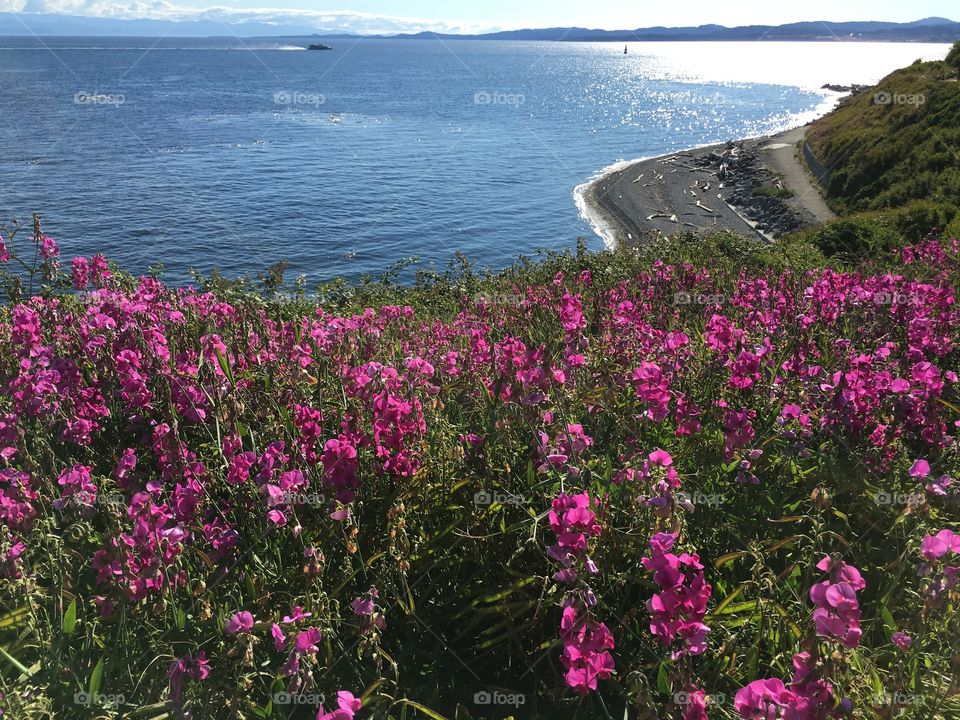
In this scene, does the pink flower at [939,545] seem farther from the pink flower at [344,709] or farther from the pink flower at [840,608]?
the pink flower at [344,709]

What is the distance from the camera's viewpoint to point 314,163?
51219 mm

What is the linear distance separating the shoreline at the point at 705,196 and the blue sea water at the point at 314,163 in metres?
2.20

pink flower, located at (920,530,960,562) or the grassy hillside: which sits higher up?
the grassy hillside

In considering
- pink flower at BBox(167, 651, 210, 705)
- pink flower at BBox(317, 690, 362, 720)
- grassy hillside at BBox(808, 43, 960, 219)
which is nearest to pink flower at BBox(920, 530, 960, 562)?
pink flower at BBox(317, 690, 362, 720)

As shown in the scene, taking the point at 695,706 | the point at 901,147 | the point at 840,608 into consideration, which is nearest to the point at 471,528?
the point at 695,706

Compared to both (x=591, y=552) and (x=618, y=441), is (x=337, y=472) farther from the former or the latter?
(x=618, y=441)

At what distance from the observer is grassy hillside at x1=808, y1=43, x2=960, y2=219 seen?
27688 mm

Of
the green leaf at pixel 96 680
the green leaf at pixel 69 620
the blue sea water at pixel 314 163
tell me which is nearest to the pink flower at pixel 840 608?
the green leaf at pixel 96 680

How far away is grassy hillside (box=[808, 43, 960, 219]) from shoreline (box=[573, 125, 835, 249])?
1.78m

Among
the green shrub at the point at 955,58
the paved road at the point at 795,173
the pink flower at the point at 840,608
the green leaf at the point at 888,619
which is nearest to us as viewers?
the pink flower at the point at 840,608

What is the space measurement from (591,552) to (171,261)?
28435 mm

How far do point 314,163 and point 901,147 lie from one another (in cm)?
3875

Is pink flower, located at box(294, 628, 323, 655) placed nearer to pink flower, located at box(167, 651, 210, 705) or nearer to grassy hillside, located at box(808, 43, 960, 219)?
pink flower, located at box(167, 651, 210, 705)

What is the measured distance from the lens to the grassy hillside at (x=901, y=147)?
2769 centimetres
